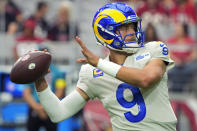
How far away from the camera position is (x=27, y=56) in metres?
3.17

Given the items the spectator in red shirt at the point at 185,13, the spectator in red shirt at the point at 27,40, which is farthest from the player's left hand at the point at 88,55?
the spectator in red shirt at the point at 185,13

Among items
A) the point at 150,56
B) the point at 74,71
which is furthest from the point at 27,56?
the point at 74,71

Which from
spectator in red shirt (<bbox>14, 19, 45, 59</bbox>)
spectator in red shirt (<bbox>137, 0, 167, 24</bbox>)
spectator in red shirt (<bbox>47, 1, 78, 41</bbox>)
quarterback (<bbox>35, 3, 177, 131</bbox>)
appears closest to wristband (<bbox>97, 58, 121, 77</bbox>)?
quarterback (<bbox>35, 3, 177, 131</bbox>)

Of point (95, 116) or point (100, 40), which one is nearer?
point (100, 40)

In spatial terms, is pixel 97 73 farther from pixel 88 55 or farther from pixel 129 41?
pixel 88 55

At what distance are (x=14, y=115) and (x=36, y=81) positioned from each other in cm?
479

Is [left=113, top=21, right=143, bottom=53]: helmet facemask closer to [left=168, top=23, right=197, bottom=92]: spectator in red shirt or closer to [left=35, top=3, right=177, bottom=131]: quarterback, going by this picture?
[left=35, top=3, right=177, bottom=131]: quarterback

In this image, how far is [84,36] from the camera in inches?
340

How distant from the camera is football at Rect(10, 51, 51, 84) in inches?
122

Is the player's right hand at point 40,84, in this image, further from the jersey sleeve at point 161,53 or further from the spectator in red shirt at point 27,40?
the spectator in red shirt at point 27,40

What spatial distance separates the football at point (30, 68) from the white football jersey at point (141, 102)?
1.44ft

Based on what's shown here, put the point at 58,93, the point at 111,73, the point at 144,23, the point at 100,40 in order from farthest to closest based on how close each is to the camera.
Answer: the point at 144,23 < the point at 58,93 < the point at 100,40 < the point at 111,73

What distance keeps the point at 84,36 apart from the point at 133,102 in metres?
5.68

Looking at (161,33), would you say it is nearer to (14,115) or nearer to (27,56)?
(14,115)
